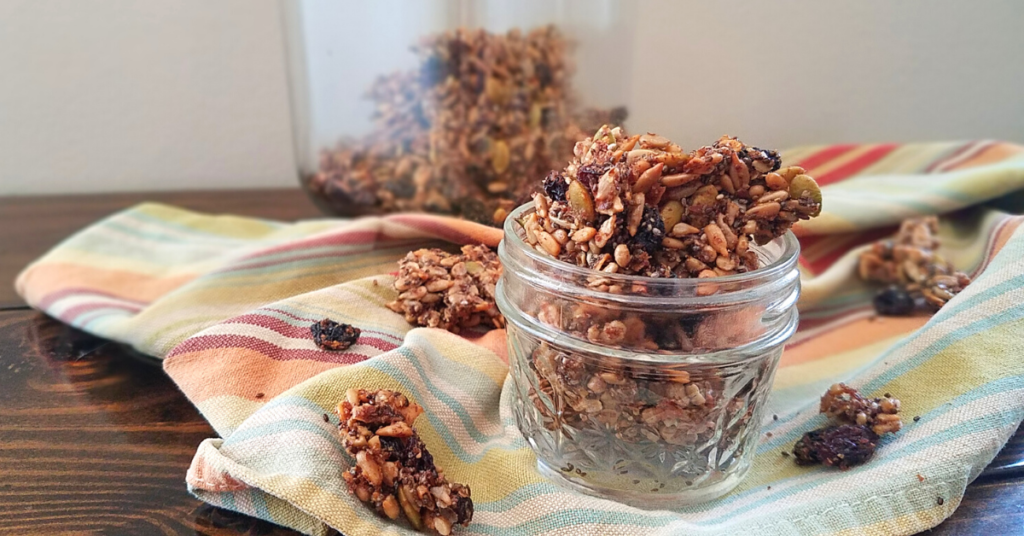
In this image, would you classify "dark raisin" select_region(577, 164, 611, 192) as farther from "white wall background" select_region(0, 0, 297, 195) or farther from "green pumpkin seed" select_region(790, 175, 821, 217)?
"white wall background" select_region(0, 0, 297, 195)

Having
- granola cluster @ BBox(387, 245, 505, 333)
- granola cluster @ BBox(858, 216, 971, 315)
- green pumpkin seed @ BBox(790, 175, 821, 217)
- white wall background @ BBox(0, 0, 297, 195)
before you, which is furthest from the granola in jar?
white wall background @ BBox(0, 0, 297, 195)

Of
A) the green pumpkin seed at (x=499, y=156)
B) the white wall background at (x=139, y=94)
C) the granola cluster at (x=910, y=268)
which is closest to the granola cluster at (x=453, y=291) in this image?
the green pumpkin seed at (x=499, y=156)

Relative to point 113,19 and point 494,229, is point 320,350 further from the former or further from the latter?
point 113,19

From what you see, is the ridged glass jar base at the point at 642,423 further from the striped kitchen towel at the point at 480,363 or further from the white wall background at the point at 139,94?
the white wall background at the point at 139,94

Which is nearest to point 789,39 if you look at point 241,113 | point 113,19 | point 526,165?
point 526,165

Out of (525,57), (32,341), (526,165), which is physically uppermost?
(525,57)

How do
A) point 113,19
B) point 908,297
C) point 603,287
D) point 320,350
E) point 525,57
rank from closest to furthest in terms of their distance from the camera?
point 603,287, point 320,350, point 908,297, point 525,57, point 113,19
